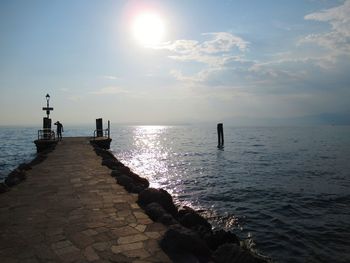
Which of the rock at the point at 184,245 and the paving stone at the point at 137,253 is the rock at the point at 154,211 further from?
the paving stone at the point at 137,253

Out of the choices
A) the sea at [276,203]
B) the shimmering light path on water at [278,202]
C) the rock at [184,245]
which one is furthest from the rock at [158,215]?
the shimmering light path on water at [278,202]

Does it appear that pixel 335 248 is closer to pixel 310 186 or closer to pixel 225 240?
pixel 225 240

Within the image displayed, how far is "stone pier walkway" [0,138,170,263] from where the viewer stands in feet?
18.1

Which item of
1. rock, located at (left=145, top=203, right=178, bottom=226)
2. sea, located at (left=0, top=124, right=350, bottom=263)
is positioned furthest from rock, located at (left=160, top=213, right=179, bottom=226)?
sea, located at (left=0, top=124, right=350, bottom=263)

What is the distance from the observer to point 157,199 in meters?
8.91

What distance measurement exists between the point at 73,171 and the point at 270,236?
8703 mm

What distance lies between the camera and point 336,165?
29.4m

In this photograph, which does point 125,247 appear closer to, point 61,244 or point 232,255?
point 61,244

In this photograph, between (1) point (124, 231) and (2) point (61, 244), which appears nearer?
(2) point (61, 244)

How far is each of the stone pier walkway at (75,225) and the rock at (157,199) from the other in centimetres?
30

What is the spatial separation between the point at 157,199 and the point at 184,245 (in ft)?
10.5

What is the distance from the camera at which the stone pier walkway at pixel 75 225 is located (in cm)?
552

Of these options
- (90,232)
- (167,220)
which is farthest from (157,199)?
(90,232)

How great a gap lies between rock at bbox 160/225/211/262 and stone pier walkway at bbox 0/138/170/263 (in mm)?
215
